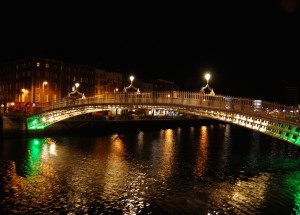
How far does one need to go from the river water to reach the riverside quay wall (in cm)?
874

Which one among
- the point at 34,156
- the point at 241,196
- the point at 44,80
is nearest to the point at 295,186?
the point at 241,196

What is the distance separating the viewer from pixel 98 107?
40.7 m

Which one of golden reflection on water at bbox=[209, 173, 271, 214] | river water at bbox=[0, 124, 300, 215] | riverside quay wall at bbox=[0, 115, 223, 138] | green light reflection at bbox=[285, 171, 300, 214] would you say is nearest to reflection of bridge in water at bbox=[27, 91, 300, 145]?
green light reflection at bbox=[285, 171, 300, 214]

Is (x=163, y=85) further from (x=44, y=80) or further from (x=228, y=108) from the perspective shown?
(x=228, y=108)

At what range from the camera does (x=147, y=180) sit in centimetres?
2419

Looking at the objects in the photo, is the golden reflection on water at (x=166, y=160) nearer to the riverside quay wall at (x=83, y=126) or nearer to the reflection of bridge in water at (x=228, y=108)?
the reflection of bridge in water at (x=228, y=108)

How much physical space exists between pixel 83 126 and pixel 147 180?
33.7m

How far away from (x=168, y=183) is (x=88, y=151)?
50.4 feet

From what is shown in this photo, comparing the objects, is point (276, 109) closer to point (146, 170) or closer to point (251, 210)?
point (251, 210)

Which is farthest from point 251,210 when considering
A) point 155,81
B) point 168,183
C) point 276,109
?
point 155,81

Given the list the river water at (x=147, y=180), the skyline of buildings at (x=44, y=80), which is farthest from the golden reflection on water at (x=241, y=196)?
the skyline of buildings at (x=44, y=80)

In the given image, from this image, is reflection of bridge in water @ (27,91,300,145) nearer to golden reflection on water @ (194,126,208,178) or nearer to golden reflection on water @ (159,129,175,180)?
golden reflection on water @ (194,126,208,178)

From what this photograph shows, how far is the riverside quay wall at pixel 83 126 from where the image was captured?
4712cm

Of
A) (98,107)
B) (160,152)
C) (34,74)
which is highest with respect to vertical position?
(34,74)
